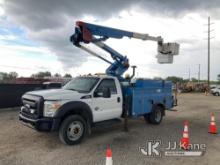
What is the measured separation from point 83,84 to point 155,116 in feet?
12.5

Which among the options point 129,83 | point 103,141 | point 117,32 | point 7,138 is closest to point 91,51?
point 117,32

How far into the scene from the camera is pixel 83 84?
24.9 ft

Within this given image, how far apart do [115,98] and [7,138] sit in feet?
12.0

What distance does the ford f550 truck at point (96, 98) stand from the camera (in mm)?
6223

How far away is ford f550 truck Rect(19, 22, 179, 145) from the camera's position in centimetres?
622

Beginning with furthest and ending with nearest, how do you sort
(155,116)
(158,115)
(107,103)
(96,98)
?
(158,115) < (155,116) < (107,103) < (96,98)

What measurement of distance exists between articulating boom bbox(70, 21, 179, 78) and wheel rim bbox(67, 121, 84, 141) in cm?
319

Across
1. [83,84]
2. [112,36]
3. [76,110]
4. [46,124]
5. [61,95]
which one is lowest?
[46,124]

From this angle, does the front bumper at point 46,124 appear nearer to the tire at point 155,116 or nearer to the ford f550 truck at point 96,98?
the ford f550 truck at point 96,98
